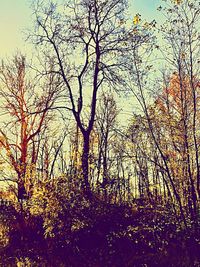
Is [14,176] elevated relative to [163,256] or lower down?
elevated

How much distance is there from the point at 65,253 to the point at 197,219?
168 inches

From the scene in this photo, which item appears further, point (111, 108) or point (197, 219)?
point (111, 108)

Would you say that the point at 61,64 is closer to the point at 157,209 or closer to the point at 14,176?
the point at 14,176

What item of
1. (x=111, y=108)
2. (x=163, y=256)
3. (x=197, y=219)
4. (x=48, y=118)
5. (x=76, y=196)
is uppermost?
(x=111, y=108)

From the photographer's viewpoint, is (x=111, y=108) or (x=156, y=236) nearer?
(x=156, y=236)

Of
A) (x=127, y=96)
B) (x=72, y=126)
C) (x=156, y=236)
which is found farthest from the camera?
(x=72, y=126)

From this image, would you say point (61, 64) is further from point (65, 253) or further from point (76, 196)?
point (65, 253)

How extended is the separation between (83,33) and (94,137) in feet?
36.1

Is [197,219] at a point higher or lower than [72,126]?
lower

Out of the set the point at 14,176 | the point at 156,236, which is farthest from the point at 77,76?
the point at 156,236

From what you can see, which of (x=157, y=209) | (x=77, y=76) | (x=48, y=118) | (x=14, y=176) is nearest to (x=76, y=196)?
(x=157, y=209)

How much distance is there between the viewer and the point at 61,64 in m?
17.4

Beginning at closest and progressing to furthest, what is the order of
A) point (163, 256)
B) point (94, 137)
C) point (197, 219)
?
1. point (197, 219)
2. point (163, 256)
3. point (94, 137)

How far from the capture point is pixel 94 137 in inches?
1048
